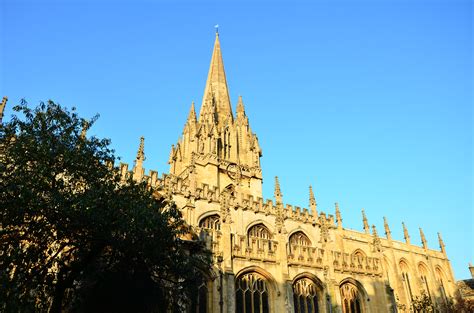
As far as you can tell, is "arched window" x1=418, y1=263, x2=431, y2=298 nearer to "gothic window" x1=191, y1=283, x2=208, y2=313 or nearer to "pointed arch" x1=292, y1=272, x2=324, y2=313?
"pointed arch" x1=292, y1=272, x2=324, y2=313

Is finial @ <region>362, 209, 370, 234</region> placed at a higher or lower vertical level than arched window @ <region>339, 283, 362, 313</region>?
higher

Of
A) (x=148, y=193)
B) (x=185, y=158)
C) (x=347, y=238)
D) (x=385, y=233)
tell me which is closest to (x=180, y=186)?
(x=185, y=158)

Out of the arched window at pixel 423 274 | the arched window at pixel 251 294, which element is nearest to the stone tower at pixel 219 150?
the arched window at pixel 251 294

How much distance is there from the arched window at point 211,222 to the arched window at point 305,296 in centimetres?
938

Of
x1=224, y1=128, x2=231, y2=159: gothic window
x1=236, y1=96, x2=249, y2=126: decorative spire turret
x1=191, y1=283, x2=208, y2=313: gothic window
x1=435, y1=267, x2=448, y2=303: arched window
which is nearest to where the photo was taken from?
x1=191, y1=283, x2=208, y2=313: gothic window

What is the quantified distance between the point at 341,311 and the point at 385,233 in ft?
83.3

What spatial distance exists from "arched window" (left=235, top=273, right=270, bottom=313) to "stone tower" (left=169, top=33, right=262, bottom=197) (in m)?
13.8

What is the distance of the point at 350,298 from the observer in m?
26.6

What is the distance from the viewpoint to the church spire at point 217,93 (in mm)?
48403

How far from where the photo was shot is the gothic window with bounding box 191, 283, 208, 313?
20016 millimetres

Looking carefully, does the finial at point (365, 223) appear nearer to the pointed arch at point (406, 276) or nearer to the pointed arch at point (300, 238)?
the pointed arch at point (406, 276)

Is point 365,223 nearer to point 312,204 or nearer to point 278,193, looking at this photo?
point 312,204

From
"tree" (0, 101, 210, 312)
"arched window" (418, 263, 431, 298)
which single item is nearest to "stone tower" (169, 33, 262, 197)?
"tree" (0, 101, 210, 312)

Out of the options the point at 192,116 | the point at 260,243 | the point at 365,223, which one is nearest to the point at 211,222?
the point at 260,243
